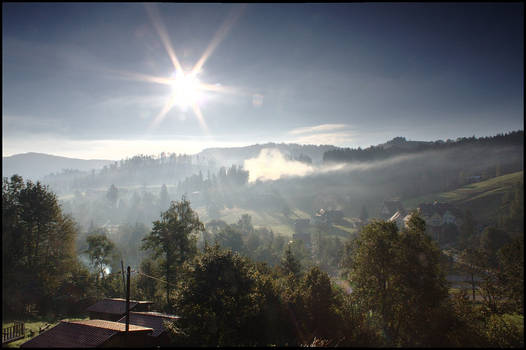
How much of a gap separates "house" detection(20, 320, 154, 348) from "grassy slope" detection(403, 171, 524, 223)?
139709 millimetres

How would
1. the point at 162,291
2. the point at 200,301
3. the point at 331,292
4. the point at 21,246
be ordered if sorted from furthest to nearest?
1. the point at 162,291
2. the point at 21,246
3. the point at 331,292
4. the point at 200,301

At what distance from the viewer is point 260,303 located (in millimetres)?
20438

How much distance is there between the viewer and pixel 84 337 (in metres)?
17.2

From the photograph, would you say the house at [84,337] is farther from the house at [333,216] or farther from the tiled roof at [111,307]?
the house at [333,216]

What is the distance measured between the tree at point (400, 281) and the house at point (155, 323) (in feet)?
55.0

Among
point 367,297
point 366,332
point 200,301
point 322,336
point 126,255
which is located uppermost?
point 200,301

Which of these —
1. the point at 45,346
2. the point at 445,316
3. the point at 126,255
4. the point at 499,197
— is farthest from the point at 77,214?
the point at 499,197

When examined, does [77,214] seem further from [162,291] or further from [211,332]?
→ [211,332]

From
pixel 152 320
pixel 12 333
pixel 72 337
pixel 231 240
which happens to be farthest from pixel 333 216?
pixel 72 337

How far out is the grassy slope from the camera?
119269 millimetres

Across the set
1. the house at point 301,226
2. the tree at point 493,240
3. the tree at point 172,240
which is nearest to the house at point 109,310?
the tree at point 172,240

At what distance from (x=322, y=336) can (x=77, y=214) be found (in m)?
211

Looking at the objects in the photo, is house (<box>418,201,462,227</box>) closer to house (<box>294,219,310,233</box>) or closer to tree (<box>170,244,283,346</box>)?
house (<box>294,219,310,233</box>)

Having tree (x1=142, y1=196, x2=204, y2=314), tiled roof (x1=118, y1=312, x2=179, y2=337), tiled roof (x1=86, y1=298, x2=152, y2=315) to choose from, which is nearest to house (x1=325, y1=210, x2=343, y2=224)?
tree (x1=142, y1=196, x2=204, y2=314)
